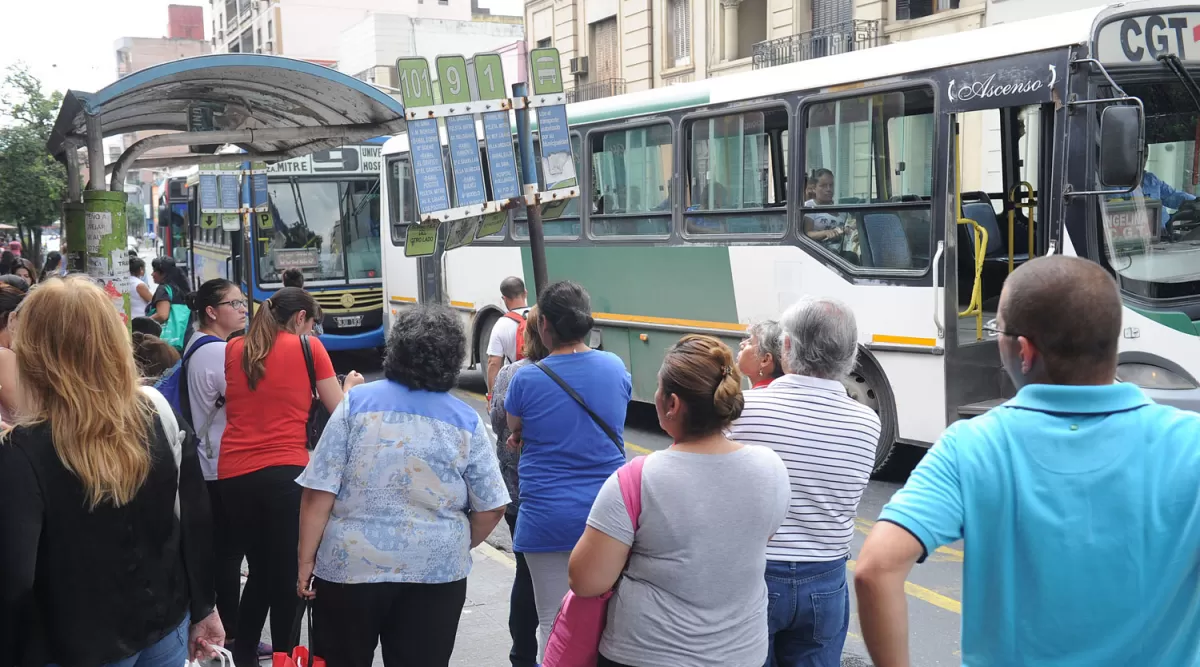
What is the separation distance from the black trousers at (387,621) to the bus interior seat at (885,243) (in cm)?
541

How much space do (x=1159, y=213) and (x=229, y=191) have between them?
1152 cm

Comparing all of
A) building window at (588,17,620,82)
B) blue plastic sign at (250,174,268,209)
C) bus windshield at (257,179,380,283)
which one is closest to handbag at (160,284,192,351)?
blue plastic sign at (250,174,268,209)

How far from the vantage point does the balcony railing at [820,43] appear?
1992 centimetres

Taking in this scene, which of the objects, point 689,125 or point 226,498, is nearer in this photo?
point 226,498

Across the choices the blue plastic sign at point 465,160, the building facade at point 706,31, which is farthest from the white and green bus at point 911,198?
the building facade at point 706,31

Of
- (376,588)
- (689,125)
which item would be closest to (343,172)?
(689,125)

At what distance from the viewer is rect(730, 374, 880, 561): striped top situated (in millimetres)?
3277

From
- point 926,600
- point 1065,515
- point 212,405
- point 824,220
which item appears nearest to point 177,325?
point 212,405

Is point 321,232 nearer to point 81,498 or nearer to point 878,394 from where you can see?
point 878,394

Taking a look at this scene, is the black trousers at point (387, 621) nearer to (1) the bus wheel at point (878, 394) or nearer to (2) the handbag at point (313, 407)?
(2) the handbag at point (313, 407)

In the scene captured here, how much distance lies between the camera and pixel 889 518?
1.96 metres

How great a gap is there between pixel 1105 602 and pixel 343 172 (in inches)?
604

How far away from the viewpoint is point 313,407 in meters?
4.81

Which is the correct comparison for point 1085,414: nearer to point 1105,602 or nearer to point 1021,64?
point 1105,602
